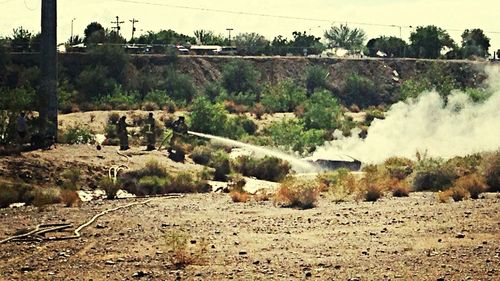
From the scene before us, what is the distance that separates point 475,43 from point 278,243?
113 meters

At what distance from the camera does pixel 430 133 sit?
57531 millimetres

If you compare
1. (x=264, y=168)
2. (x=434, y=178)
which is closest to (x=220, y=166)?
(x=264, y=168)

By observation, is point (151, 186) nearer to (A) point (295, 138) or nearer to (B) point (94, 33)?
(A) point (295, 138)

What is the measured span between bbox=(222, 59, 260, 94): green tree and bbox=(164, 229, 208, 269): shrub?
257ft

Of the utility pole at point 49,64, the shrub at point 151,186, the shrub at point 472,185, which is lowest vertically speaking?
the shrub at point 151,186

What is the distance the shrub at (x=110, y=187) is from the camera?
33.8 metres

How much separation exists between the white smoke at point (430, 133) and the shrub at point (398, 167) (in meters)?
3.60

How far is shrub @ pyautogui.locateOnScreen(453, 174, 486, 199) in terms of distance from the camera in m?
29.3

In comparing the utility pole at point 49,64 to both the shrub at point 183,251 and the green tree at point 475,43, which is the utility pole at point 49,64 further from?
the green tree at point 475,43

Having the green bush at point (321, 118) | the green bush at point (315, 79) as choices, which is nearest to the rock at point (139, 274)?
the green bush at point (321, 118)

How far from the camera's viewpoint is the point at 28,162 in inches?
1519

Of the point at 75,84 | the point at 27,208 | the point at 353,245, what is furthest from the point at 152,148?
the point at 75,84

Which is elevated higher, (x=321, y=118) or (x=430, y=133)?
(x=430, y=133)

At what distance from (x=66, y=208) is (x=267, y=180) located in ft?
47.3
